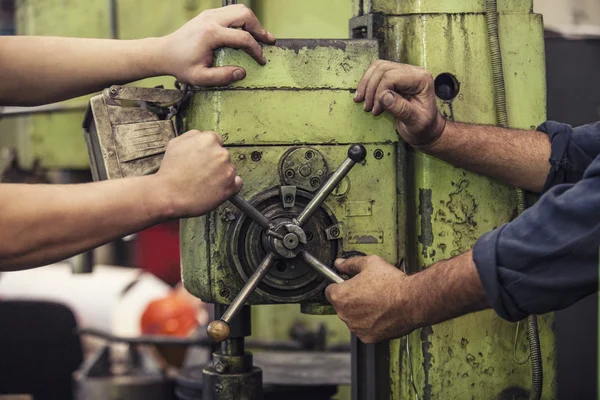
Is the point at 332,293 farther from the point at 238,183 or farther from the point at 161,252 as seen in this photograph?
the point at 161,252

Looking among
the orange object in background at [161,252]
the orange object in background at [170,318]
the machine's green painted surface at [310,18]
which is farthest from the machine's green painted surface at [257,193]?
the orange object in background at [161,252]

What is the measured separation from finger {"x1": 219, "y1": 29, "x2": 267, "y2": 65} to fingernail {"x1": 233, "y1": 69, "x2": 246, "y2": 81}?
33 millimetres

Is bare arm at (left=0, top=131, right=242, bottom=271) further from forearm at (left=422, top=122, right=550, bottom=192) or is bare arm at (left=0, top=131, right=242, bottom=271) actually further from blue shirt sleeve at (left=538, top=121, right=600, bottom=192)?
blue shirt sleeve at (left=538, top=121, right=600, bottom=192)

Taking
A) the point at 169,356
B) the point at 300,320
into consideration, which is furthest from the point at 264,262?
the point at 169,356

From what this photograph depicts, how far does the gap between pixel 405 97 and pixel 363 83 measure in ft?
0.26

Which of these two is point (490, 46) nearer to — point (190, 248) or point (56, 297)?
point (190, 248)

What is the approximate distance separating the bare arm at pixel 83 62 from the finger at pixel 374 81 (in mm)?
200

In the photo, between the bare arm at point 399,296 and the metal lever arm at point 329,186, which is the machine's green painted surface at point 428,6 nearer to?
the metal lever arm at point 329,186

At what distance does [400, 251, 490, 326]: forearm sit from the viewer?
1.14 metres

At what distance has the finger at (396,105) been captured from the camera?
1.27 m

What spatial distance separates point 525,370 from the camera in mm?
1371

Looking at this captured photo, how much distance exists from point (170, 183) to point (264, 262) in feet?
0.63

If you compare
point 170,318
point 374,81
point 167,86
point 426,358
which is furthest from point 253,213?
point 170,318

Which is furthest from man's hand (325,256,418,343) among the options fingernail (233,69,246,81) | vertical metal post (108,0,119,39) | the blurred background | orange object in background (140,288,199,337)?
orange object in background (140,288,199,337)
